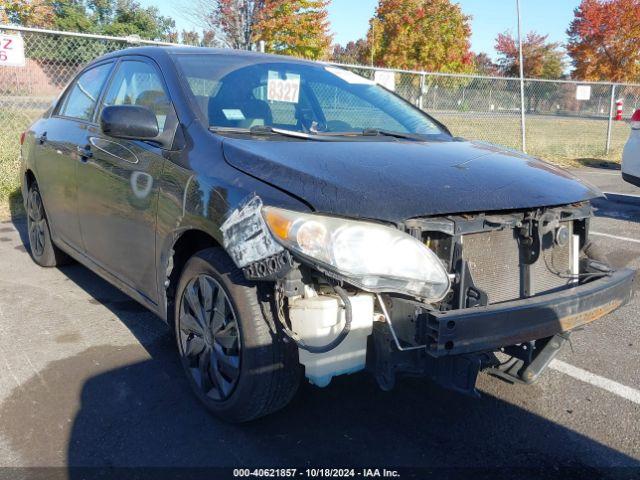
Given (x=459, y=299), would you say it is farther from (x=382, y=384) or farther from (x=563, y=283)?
(x=563, y=283)

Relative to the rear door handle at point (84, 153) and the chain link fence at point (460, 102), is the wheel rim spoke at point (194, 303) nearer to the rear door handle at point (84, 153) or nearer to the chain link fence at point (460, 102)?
the rear door handle at point (84, 153)

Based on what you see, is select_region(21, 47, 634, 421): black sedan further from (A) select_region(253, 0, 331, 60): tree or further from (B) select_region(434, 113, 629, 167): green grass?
(A) select_region(253, 0, 331, 60): tree

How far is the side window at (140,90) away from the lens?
120 inches

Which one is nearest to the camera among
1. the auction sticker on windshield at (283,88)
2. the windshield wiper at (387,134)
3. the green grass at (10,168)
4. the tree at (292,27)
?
the windshield wiper at (387,134)

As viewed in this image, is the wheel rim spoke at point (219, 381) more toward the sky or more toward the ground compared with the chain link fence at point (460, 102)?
more toward the ground

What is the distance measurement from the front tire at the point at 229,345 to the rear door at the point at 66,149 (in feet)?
5.08

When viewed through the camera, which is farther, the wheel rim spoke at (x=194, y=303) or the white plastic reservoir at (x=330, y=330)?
the wheel rim spoke at (x=194, y=303)

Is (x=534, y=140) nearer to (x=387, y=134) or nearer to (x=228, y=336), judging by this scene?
(x=387, y=134)

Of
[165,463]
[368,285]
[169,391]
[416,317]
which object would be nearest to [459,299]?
[416,317]

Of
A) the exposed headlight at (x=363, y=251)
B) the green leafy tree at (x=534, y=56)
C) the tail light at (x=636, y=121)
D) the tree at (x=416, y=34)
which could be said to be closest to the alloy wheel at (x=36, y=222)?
the exposed headlight at (x=363, y=251)

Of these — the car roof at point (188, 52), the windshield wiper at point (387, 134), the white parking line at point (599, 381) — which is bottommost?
the white parking line at point (599, 381)

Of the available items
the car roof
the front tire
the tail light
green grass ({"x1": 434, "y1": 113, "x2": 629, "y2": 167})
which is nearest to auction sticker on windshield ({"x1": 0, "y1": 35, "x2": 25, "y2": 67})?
the car roof

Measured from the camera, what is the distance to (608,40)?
4222cm

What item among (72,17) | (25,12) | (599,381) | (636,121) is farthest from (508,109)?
(72,17)
